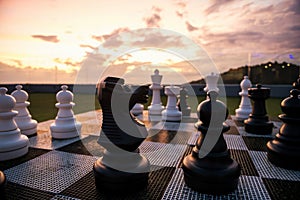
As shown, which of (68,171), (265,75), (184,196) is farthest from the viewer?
(265,75)

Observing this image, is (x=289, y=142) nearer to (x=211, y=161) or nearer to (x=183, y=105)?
(x=211, y=161)

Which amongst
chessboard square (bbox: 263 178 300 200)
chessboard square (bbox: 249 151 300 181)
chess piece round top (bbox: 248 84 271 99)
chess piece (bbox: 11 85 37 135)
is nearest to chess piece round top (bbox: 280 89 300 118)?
chessboard square (bbox: 249 151 300 181)

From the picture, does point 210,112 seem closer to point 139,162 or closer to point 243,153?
point 139,162

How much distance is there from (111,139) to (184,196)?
541 millimetres

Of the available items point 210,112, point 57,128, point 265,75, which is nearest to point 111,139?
point 210,112

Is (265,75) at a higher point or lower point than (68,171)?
higher

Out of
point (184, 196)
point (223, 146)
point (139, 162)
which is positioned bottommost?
point (184, 196)

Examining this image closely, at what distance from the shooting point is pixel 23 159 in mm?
1781

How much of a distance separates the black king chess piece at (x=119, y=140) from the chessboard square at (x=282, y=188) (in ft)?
2.44

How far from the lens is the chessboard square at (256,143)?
6.85 feet

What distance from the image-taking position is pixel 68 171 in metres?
1.53

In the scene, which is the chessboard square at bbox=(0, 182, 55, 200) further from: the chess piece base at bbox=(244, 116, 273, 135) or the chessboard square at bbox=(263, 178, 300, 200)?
the chess piece base at bbox=(244, 116, 273, 135)

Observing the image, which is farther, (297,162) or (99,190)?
(297,162)

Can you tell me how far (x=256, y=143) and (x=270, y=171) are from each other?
0.74 metres
